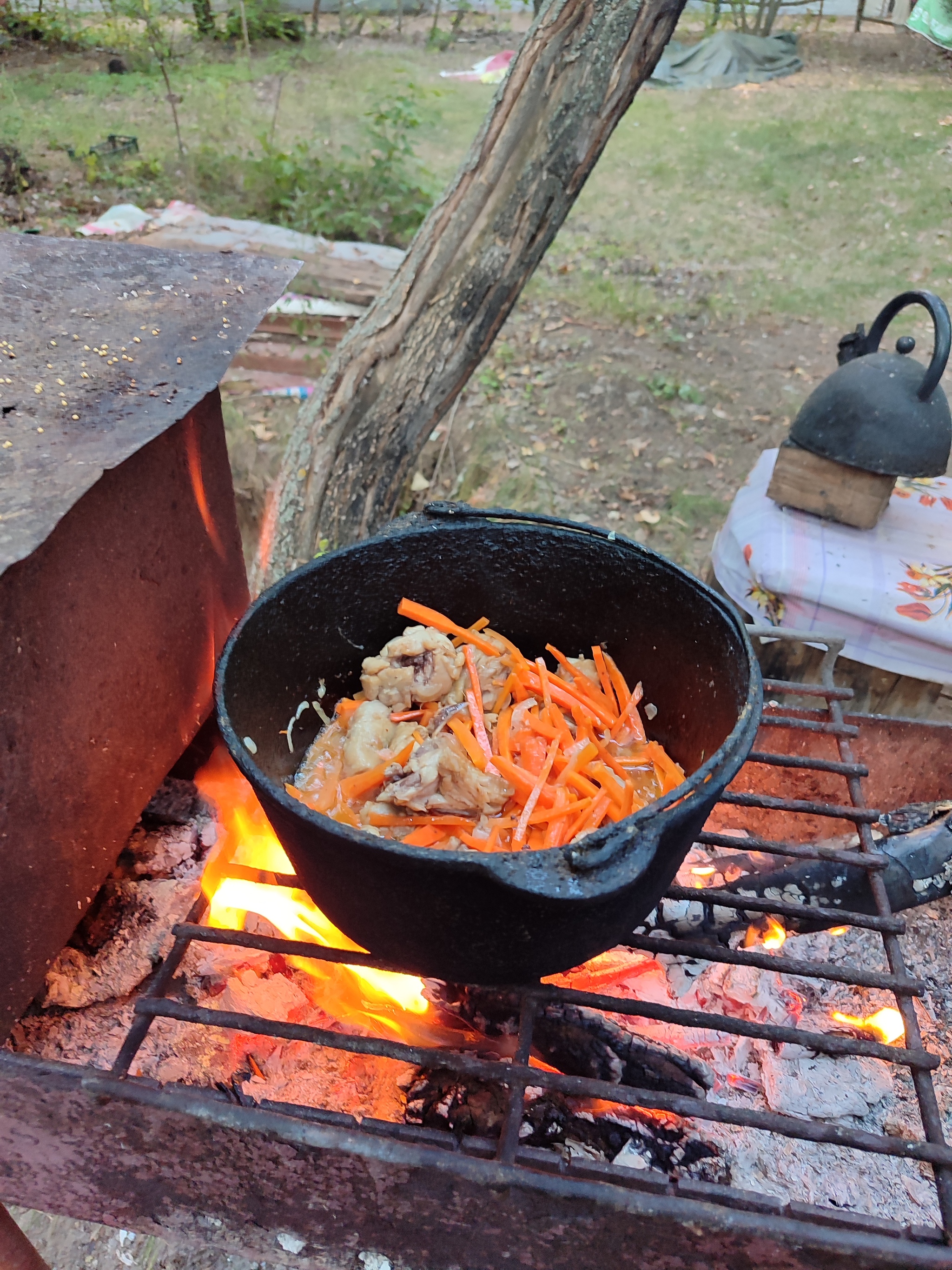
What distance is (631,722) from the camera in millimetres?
2119

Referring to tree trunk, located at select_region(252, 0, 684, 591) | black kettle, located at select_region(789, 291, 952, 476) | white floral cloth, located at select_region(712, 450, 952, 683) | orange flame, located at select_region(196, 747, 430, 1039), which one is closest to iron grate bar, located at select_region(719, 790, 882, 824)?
orange flame, located at select_region(196, 747, 430, 1039)

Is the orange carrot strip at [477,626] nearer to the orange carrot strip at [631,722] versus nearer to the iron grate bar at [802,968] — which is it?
the orange carrot strip at [631,722]

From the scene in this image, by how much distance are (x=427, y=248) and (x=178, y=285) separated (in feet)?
5.16

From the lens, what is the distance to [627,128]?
11.4 metres

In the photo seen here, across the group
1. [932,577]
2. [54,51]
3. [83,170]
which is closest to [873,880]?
[932,577]

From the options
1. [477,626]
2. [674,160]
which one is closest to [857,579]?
[477,626]

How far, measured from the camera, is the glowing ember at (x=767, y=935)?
2.30m

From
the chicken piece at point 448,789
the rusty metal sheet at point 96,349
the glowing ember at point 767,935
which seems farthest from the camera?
the glowing ember at point 767,935

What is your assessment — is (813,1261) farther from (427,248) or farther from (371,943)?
(427,248)

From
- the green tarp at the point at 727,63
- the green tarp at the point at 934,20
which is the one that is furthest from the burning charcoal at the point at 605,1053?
the green tarp at the point at 727,63

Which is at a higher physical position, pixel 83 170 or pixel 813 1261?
pixel 83 170

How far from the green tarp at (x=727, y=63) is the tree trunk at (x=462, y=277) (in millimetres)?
11986

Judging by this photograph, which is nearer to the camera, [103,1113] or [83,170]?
[103,1113]

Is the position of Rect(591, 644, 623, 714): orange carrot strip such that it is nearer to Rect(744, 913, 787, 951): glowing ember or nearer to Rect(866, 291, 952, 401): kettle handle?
Rect(744, 913, 787, 951): glowing ember
